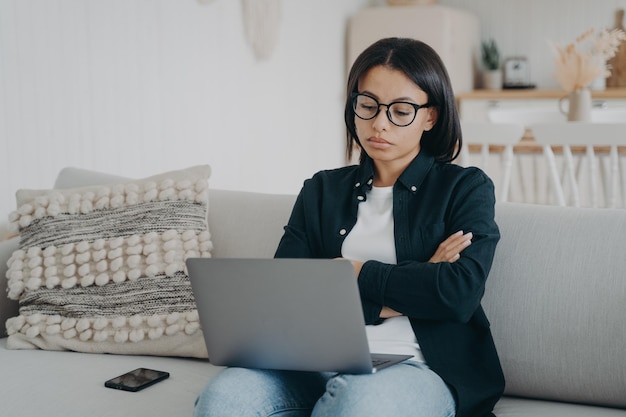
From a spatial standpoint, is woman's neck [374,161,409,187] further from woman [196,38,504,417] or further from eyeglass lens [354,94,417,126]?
eyeglass lens [354,94,417,126]

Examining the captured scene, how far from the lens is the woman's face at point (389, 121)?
163cm

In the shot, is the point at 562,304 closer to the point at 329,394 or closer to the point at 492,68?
the point at 329,394

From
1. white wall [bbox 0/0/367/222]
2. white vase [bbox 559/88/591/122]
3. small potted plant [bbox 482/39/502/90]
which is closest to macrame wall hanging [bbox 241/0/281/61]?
white wall [bbox 0/0/367/222]

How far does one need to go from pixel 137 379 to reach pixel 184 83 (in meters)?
2.25

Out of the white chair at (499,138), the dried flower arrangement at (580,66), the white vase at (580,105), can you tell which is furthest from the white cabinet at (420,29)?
the white chair at (499,138)

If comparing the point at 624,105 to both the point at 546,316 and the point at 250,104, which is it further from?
the point at 546,316

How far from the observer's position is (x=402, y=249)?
1598 millimetres

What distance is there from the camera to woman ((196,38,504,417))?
1.39m

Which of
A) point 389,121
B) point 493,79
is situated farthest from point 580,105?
point 493,79

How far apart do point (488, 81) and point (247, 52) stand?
2065 millimetres

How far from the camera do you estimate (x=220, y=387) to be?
1.39 m

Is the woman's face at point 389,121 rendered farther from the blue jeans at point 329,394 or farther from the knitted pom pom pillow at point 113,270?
the knitted pom pom pillow at point 113,270

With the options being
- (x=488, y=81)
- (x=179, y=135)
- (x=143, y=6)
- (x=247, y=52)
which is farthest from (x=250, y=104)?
(x=488, y=81)

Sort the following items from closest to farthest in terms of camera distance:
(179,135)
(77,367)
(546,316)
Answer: (546,316) → (77,367) → (179,135)
